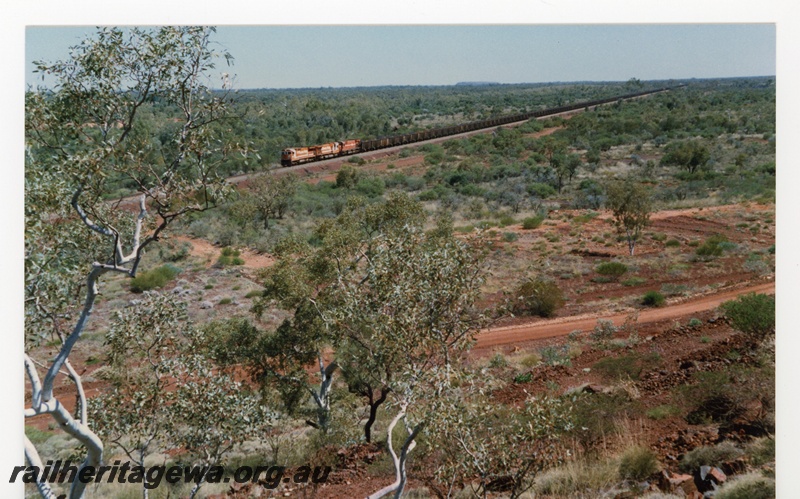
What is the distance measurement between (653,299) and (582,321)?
213 cm

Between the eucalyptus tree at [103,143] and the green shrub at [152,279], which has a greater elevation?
the eucalyptus tree at [103,143]

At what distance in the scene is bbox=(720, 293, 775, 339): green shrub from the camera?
471 inches

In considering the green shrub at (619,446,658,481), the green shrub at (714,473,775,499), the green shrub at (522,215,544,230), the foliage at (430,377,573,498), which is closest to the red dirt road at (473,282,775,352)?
the green shrub at (619,446,658,481)

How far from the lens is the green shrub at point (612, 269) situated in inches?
783

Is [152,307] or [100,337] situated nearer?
[152,307]

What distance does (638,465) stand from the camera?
357 inches

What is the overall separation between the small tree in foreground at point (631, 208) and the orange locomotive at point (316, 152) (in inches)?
669

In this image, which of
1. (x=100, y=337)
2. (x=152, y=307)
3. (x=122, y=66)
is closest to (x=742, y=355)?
(x=152, y=307)

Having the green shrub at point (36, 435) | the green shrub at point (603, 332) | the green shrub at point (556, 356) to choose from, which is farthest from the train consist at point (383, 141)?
the green shrub at point (36, 435)

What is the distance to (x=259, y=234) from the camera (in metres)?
24.8

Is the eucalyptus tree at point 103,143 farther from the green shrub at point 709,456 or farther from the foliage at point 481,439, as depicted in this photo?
the green shrub at point 709,456

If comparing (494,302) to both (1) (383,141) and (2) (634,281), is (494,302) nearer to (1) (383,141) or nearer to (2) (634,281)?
(2) (634,281)
